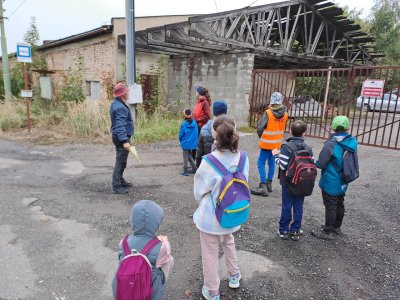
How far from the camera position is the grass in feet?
29.1

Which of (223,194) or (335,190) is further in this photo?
(335,190)

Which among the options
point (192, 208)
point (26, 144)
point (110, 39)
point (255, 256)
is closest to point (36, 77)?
point (110, 39)

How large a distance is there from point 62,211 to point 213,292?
271 centimetres

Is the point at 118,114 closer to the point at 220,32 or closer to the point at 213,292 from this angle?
the point at 213,292

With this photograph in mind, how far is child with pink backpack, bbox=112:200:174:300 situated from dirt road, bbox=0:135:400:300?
80 centimetres

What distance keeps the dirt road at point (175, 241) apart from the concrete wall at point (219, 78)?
17.7ft

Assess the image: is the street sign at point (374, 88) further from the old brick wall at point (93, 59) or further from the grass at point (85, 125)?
the old brick wall at point (93, 59)

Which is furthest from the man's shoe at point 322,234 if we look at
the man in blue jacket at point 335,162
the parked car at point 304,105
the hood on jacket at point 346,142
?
the parked car at point 304,105

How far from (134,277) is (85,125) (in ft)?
26.8

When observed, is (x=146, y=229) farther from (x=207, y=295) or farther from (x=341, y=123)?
(x=341, y=123)

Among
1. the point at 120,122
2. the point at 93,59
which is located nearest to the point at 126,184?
the point at 120,122

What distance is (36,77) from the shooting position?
18469 millimetres

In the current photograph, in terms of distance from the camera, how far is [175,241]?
11.2 feet

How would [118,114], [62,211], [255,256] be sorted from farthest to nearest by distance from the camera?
[118,114] < [62,211] < [255,256]
